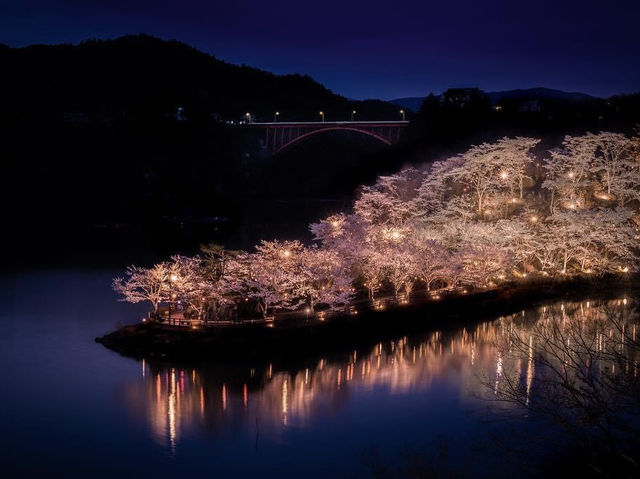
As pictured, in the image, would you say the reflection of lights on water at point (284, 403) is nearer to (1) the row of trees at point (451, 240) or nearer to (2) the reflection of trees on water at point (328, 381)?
(2) the reflection of trees on water at point (328, 381)

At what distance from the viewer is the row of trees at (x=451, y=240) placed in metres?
22.1

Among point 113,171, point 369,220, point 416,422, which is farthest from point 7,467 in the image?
point 113,171

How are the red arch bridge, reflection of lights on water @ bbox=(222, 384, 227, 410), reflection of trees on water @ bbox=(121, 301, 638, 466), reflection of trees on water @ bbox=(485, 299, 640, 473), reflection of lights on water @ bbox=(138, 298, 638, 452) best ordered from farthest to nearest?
the red arch bridge < reflection of lights on water @ bbox=(222, 384, 227, 410) < reflection of lights on water @ bbox=(138, 298, 638, 452) < reflection of trees on water @ bbox=(121, 301, 638, 466) < reflection of trees on water @ bbox=(485, 299, 640, 473)

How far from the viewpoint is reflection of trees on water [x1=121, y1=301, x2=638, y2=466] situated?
50.2 feet

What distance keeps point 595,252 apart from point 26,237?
40.2 metres

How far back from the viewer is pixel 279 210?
64.6m

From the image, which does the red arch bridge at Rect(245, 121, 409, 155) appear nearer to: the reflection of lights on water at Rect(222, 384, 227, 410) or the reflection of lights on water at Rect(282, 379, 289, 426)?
the reflection of lights on water at Rect(282, 379, 289, 426)

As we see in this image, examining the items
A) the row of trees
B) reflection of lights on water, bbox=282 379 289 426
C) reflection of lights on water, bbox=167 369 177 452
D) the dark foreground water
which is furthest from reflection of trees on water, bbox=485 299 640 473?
reflection of lights on water, bbox=167 369 177 452

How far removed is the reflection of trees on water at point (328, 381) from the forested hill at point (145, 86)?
60663 millimetres

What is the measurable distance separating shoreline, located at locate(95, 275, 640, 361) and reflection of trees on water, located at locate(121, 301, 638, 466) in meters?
0.90

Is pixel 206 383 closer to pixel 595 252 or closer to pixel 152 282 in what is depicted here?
pixel 152 282

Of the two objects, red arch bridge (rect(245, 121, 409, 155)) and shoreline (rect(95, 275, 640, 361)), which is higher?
red arch bridge (rect(245, 121, 409, 155))

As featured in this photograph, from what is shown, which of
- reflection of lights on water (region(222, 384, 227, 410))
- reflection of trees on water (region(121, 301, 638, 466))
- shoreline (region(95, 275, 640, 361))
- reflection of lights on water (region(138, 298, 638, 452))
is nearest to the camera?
reflection of trees on water (region(121, 301, 638, 466))

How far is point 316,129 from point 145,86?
1568 inches
